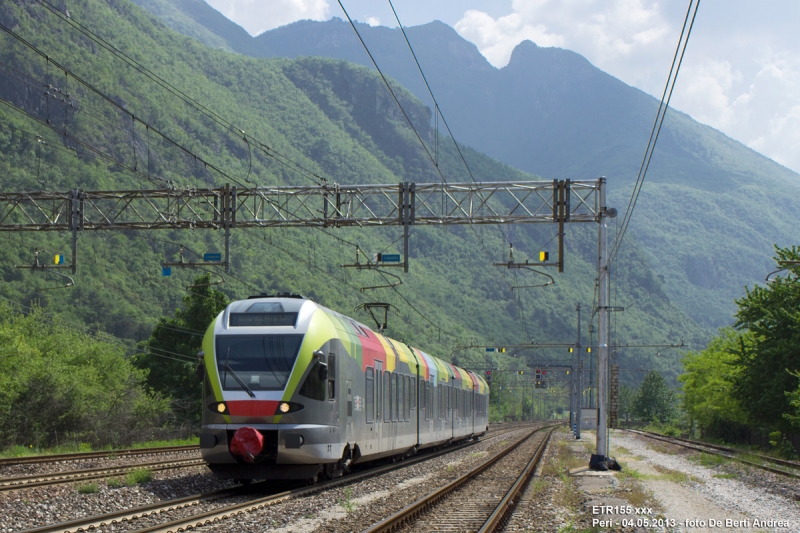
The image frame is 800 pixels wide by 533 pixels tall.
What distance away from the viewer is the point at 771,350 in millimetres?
38281

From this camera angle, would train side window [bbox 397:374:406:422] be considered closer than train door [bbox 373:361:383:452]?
No

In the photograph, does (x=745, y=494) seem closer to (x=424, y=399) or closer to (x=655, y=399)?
(x=424, y=399)

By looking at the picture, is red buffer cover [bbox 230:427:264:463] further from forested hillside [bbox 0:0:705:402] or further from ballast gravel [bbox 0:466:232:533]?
forested hillside [bbox 0:0:705:402]

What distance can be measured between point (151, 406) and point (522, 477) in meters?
30.2

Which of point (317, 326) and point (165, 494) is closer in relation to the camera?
point (165, 494)

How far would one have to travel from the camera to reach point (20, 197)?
2739cm

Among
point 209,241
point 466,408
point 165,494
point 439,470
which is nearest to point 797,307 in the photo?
point 466,408

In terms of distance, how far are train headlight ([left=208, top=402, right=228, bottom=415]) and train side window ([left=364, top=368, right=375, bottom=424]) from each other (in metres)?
4.85

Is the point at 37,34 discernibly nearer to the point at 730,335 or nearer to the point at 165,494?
the point at 730,335

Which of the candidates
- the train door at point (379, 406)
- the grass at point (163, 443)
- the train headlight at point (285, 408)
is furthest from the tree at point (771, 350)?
the train headlight at point (285, 408)

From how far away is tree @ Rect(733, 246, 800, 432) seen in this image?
37.5 metres

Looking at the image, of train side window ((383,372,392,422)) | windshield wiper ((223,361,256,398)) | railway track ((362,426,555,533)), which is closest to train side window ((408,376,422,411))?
train side window ((383,372,392,422))

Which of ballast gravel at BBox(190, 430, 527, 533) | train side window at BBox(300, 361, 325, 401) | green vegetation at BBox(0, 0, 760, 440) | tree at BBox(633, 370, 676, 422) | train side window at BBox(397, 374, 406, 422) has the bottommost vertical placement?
tree at BBox(633, 370, 676, 422)

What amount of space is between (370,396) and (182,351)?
36.1 metres
